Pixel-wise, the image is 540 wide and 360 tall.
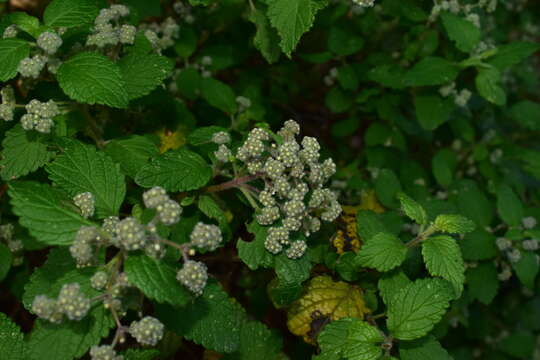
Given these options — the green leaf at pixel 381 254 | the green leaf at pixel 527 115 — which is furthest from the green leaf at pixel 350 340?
the green leaf at pixel 527 115

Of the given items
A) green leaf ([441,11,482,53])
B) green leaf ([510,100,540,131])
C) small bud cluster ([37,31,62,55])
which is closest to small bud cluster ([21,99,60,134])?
small bud cluster ([37,31,62,55])

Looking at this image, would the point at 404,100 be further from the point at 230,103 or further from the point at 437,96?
the point at 230,103

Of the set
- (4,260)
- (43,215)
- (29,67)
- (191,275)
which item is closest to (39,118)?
(29,67)

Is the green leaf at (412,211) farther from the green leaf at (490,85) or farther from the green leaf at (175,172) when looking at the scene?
the green leaf at (490,85)

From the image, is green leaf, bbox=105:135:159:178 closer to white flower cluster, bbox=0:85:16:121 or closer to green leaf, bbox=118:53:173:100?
green leaf, bbox=118:53:173:100

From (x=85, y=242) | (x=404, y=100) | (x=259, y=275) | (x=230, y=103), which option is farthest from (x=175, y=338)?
(x=404, y=100)
